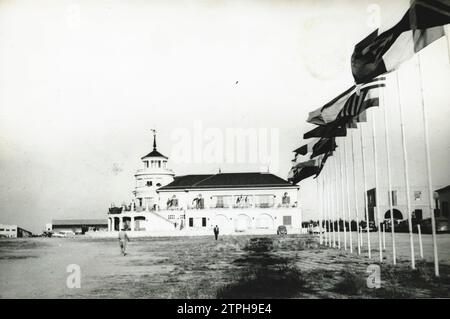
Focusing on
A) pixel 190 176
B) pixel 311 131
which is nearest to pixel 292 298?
pixel 311 131

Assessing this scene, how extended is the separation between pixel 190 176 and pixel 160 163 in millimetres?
4541

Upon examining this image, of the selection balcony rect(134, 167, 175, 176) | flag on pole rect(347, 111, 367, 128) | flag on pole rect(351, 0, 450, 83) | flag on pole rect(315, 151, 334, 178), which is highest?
balcony rect(134, 167, 175, 176)

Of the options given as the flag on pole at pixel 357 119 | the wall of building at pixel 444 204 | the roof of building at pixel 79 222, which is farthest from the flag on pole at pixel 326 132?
the roof of building at pixel 79 222

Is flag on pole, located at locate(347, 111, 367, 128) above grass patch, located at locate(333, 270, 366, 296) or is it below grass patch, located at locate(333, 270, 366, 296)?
above

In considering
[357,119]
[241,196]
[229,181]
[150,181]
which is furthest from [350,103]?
[150,181]

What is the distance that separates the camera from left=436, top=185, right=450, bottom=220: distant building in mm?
31909

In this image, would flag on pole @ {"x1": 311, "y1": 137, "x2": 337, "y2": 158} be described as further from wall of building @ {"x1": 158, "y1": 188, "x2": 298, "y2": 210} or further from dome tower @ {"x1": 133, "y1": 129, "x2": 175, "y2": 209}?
dome tower @ {"x1": 133, "y1": 129, "x2": 175, "y2": 209}

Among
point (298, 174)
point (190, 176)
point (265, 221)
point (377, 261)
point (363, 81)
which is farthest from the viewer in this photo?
point (190, 176)

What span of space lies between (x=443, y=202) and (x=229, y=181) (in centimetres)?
2194

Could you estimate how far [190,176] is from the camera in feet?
178

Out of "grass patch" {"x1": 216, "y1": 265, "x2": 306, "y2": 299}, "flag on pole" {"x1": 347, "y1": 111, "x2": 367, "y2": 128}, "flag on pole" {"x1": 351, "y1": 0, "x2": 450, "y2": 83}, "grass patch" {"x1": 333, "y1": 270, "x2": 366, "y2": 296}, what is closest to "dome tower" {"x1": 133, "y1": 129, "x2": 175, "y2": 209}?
"flag on pole" {"x1": 347, "y1": 111, "x2": 367, "y2": 128}

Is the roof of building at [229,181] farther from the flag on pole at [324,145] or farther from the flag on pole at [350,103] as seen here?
the flag on pole at [350,103]

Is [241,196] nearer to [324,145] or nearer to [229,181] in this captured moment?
[229,181]

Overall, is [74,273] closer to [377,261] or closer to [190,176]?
[377,261]
